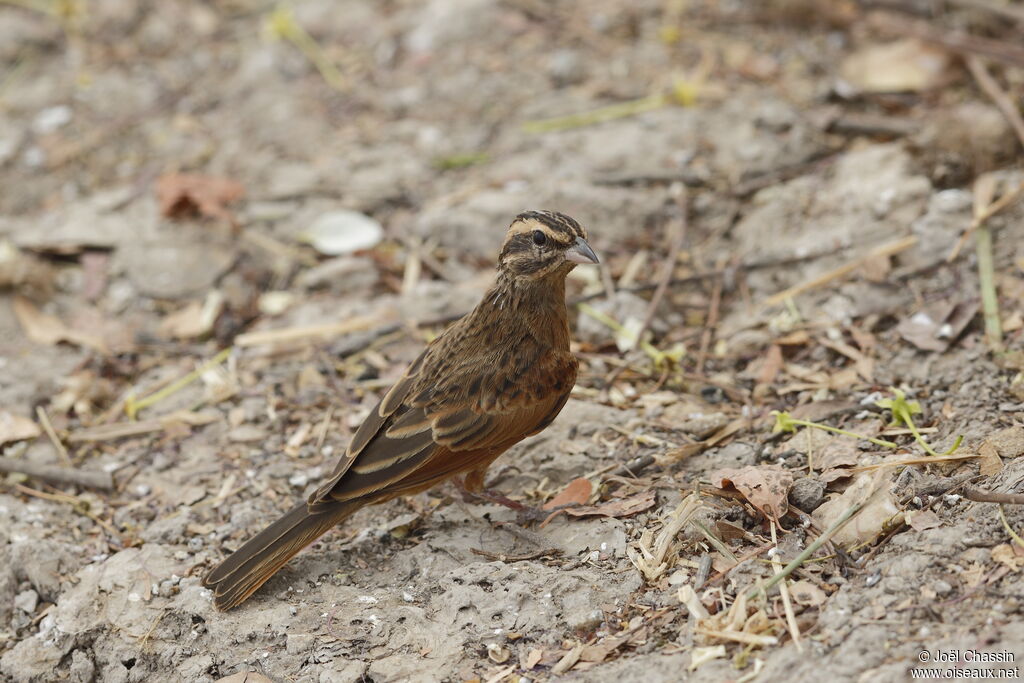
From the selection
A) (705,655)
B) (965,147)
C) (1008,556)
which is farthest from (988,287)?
(705,655)

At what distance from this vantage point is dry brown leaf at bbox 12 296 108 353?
6.87 metres

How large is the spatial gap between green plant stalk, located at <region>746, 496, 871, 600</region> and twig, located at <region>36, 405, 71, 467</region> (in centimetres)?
391

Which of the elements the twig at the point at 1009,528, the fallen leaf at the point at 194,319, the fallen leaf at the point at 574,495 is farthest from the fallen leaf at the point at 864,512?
the fallen leaf at the point at 194,319

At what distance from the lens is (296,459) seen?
5.88 meters

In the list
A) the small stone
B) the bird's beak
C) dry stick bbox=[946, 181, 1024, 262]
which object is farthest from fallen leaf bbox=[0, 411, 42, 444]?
dry stick bbox=[946, 181, 1024, 262]

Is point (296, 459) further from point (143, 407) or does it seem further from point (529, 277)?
point (529, 277)

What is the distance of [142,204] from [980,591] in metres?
6.37

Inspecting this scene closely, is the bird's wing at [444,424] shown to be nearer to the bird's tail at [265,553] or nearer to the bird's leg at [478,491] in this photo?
the bird's tail at [265,553]

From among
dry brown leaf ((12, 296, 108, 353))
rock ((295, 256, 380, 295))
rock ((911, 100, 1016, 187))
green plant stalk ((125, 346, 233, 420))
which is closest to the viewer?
green plant stalk ((125, 346, 233, 420))

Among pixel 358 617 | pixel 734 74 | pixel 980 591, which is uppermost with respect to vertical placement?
pixel 734 74

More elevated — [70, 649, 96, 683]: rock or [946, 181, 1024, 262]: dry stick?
[946, 181, 1024, 262]: dry stick

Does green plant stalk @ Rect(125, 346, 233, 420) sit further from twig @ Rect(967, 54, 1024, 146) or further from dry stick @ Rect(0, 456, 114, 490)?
twig @ Rect(967, 54, 1024, 146)

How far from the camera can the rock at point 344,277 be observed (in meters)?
7.24

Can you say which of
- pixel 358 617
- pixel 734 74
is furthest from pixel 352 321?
pixel 734 74
